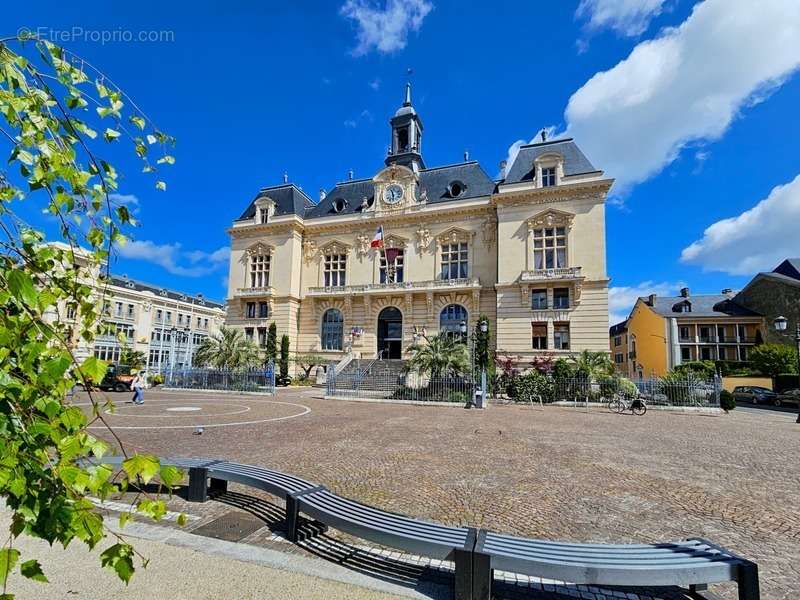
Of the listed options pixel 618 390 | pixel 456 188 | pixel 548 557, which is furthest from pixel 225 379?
pixel 548 557

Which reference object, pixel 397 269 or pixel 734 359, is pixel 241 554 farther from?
pixel 734 359

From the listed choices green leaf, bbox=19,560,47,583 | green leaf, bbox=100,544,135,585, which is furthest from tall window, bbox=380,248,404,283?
green leaf, bbox=19,560,47,583

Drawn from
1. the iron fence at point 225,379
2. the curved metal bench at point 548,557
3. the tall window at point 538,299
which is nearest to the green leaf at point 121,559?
the curved metal bench at point 548,557

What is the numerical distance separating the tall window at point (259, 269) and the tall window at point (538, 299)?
23.9m

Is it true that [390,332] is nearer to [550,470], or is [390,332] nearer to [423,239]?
[423,239]

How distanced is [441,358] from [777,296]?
138 feet

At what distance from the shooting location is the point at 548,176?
33375 mm

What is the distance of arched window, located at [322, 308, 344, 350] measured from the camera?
3894 centimetres

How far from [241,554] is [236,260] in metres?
41.2

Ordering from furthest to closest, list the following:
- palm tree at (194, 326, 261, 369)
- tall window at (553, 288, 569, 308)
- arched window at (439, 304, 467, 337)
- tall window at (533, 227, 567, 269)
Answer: arched window at (439, 304, 467, 337) → tall window at (533, 227, 567, 269) → tall window at (553, 288, 569, 308) → palm tree at (194, 326, 261, 369)

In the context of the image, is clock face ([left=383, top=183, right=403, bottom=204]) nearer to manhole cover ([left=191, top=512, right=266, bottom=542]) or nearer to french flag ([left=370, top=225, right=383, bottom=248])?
french flag ([left=370, top=225, right=383, bottom=248])

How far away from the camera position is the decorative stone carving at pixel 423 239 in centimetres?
3728

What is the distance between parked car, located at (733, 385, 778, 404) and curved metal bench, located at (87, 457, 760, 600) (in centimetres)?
3942

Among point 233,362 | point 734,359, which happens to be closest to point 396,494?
point 233,362
